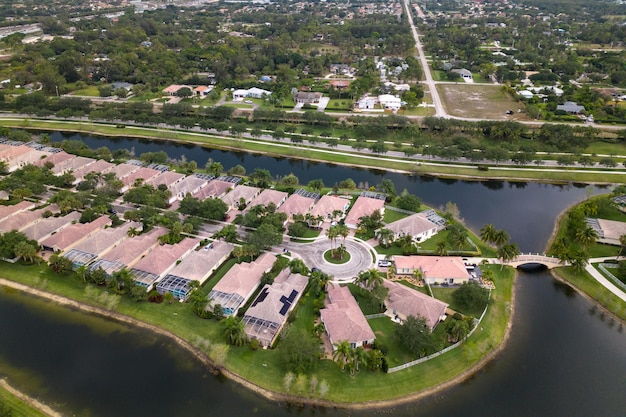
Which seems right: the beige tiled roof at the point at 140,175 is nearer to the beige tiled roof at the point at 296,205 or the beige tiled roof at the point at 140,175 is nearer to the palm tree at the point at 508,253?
the beige tiled roof at the point at 296,205

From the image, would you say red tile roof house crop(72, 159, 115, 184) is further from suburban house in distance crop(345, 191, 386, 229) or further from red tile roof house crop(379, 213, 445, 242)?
red tile roof house crop(379, 213, 445, 242)

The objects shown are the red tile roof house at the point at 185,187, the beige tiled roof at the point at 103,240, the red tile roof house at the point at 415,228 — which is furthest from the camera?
the red tile roof house at the point at 185,187

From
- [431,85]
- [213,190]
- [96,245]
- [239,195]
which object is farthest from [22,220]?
[431,85]

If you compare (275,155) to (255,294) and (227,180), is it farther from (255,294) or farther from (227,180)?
(255,294)

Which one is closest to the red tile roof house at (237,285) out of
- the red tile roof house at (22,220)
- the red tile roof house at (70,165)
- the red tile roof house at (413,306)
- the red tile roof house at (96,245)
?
the red tile roof house at (413,306)

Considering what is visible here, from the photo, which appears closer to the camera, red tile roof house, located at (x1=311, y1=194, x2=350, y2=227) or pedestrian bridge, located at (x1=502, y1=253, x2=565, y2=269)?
pedestrian bridge, located at (x1=502, y1=253, x2=565, y2=269)

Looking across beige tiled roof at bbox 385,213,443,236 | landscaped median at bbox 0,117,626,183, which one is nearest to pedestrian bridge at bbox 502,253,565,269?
beige tiled roof at bbox 385,213,443,236
